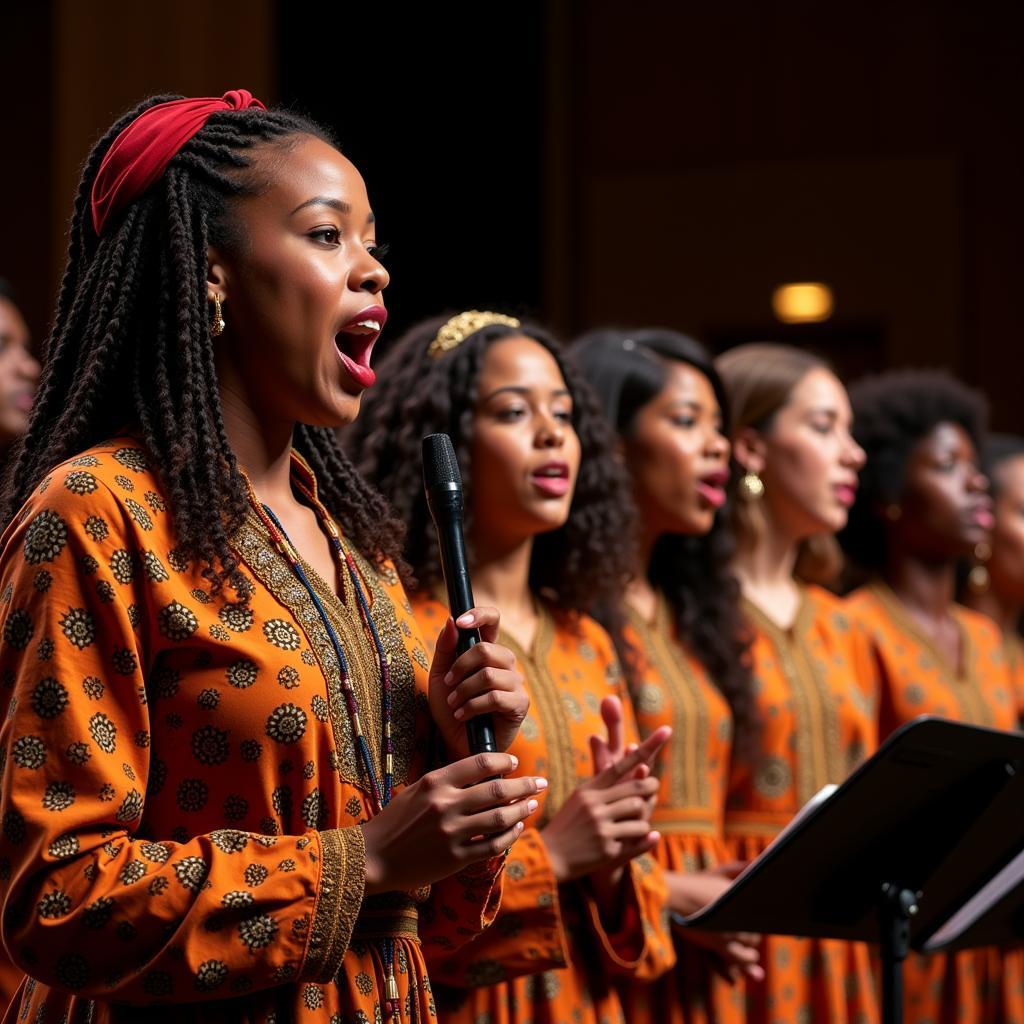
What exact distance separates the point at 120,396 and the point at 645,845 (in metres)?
1.16

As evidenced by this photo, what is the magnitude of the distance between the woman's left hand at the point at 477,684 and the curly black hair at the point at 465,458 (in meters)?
0.96

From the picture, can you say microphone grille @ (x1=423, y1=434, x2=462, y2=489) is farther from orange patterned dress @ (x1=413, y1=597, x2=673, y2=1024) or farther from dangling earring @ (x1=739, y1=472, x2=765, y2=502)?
dangling earring @ (x1=739, y1=472, x2=765, y2=502)

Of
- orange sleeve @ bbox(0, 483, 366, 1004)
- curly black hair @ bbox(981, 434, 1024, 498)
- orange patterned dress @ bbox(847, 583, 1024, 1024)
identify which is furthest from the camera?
curly black hair @ bbox(981, 434, 1024, 498)

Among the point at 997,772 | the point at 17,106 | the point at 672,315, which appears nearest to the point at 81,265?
the point at 997,772

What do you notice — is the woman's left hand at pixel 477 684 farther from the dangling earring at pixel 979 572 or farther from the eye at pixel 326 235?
the dangling earring at pixel 979 572

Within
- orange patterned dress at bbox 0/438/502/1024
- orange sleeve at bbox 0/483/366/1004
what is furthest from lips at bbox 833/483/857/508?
orange sleeve at bbox 0/483/366/1004

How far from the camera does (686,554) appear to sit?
11.1ft

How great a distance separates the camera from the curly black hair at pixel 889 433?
4066mm

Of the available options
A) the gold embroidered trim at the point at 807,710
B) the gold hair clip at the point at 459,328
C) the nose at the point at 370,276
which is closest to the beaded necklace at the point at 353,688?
the nose at the point at 370,276

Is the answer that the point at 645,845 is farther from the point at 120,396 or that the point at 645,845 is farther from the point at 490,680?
the point at 120,396

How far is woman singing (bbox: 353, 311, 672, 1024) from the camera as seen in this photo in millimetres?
2461

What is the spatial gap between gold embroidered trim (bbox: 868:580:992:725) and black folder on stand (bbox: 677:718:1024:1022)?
1324 millimetres

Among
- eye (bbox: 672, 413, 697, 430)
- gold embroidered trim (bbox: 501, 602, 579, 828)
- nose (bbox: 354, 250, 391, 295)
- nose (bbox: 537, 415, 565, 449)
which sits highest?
nose (bbox: 354, 250, 391, 295)

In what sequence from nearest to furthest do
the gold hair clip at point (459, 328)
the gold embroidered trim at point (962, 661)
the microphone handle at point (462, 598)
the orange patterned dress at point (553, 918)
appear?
the microphone handle at point (462, 598)
the orange patterned dress at point (553, 918)
the gold hair clip at point (459, 328)
the gold embroidered trim at point (962, 661)
